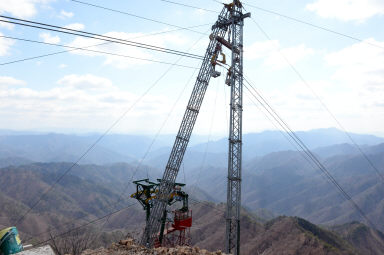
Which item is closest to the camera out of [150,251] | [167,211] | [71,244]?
[150,251]

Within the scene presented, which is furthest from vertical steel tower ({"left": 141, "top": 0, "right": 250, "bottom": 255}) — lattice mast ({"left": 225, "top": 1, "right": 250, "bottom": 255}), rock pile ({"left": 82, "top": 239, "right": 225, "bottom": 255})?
rock pile ({"left": 82, "top": 239, "right": 225, "bottom": 255})

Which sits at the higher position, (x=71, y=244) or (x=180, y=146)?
(x=180, y=146)

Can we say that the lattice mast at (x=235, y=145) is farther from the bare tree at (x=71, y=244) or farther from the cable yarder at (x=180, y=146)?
the bare tree at (x=71, y=244)

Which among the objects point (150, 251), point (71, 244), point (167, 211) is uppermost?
point (150, 251)

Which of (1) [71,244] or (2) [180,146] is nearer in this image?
(2) [180,146]

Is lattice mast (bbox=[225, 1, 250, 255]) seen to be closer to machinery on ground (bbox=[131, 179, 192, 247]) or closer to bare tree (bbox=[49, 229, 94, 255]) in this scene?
machinery on ground (bbox=[131, 179, 192, 247])

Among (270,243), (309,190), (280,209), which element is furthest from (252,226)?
(309,190)

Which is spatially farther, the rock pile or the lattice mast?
the lattice mast

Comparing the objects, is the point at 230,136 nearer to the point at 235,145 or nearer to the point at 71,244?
the point at 235,145

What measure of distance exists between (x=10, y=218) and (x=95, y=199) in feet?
201

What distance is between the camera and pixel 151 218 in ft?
63.5

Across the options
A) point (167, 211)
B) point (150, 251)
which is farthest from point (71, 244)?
point (150, 251)

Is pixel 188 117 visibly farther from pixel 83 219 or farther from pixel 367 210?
pixel 367 210

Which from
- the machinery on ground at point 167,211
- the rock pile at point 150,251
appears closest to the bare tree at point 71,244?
the rock pile at point 150,251
